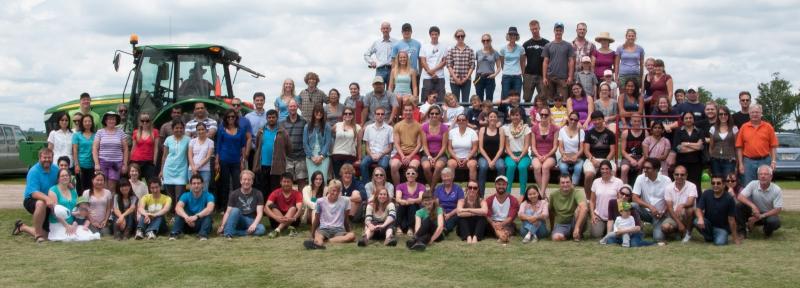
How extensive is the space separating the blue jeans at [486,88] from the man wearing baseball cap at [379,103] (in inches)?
69.2

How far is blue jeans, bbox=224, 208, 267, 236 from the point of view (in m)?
10.9

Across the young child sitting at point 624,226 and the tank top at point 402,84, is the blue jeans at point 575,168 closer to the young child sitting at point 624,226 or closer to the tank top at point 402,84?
the young child sitting at point 624,226

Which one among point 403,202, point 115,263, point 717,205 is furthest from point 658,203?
point 115,263

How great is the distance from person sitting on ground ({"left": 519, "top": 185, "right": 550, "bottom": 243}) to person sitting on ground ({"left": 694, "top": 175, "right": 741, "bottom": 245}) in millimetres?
1837

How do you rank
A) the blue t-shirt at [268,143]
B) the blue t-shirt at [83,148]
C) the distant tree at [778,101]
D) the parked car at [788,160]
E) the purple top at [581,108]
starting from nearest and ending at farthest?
the blue t-shirt at [268,143]
the blue t-shirt at [83,148]
the purple top at [581,108]
the parked car at [788,160]
the distant tree at [778,101]

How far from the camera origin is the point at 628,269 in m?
8.54

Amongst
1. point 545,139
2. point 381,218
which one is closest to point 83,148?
point 381,218

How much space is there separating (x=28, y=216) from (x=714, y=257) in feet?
32.2

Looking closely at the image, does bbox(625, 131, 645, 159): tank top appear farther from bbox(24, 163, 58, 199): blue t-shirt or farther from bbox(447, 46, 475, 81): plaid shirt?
bbox(24, 163, 58, 199): blue t-shirt

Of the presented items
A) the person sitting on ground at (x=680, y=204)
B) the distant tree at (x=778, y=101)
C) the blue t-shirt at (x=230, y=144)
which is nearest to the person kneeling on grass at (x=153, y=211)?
the blue t-shirt at (x=230, y=144)

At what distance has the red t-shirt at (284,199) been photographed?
11305 mm

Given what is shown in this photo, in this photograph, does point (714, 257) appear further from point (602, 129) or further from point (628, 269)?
point (602, 129)

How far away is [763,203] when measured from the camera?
418 inches

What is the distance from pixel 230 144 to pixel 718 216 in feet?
21.1
